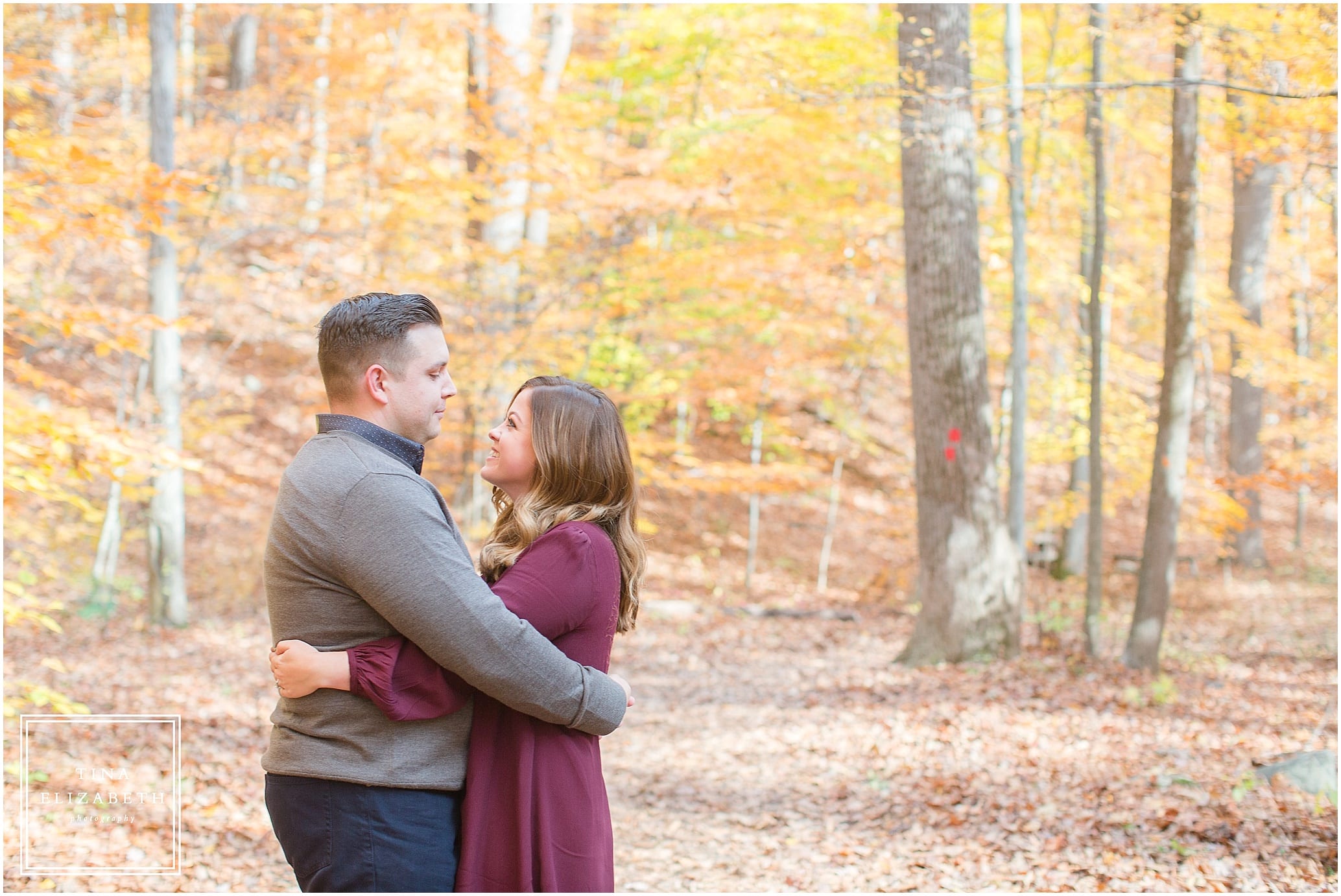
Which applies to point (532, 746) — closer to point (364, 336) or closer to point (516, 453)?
point (516, 453)

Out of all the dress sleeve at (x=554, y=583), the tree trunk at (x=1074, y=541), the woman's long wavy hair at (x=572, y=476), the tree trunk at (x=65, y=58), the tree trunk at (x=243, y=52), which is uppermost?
the tree trunk at (x=243, y=52)

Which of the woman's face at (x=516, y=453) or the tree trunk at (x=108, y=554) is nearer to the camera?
the woman's face at (x=516, y=453)

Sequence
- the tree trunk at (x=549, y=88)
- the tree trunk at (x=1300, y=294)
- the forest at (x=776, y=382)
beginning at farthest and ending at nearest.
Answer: the tree trunk at (x=1300, y=294) → the tree trunk at (x=549, y=88) → the forest at (x=776, y=382)

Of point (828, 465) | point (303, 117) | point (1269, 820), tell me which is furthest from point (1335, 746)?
point (303, 117)

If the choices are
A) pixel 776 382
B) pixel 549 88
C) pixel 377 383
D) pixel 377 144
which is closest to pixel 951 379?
pixel 776 382

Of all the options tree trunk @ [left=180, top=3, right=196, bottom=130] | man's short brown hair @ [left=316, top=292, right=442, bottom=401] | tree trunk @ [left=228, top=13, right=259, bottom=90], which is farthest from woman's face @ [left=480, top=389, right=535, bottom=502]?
tree trunk @ [left=228, top=13, right=259, bottom=90]

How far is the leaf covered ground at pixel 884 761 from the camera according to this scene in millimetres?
4297

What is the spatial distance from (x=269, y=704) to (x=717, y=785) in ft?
11.0

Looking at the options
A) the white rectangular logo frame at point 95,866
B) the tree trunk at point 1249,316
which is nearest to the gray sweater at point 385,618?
the white rectangular logo frame at point 95,866

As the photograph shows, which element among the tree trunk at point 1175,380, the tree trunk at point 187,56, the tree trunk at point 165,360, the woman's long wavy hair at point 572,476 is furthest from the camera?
the tree trunk at point 187,56

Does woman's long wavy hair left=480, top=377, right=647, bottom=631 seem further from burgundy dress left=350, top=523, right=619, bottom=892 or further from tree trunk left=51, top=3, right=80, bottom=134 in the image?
tree trunk left=51, top=3, right=80, bottom=134

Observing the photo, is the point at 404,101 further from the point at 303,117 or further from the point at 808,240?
the point at 808,240

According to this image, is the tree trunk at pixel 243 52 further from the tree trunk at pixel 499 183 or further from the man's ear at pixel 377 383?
the man's ear at pixel 377 383

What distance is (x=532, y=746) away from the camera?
1.98 meters
